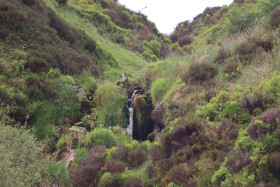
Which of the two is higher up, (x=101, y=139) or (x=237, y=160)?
(x=237, y=160)

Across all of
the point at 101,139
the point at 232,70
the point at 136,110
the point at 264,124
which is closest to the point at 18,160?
the point at 101,139

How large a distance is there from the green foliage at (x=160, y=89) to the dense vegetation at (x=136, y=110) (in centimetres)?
4

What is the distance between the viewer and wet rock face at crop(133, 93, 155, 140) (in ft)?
36.3

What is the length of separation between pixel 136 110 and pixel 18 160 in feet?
17.9

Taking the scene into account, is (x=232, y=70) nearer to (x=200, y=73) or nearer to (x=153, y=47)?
(x=200, y=73)

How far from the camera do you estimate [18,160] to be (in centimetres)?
686

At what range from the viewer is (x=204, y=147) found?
19.4 ft

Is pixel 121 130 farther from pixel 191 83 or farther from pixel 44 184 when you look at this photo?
pixel 44 184

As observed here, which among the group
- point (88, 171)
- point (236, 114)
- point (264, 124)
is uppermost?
point (264, 124)

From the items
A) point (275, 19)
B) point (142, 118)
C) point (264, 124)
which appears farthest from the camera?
point (142, 118)

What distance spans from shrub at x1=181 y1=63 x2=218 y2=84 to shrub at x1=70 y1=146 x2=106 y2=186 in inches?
160

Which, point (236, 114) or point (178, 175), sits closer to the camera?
point (178, 175)

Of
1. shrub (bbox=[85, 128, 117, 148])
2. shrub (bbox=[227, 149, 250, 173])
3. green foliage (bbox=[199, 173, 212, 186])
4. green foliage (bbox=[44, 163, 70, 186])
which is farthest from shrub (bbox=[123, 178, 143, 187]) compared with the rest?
shrub (bbox=[85, 128, 117, 148])

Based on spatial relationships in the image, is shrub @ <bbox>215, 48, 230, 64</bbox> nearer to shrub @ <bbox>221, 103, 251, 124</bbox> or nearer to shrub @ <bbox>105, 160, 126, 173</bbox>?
shrub @ <bbox>221, 103, 251, 124</bbox>
